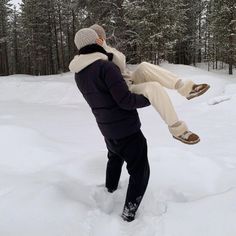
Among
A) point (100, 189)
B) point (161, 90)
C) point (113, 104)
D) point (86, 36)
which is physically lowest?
point (100, 189)

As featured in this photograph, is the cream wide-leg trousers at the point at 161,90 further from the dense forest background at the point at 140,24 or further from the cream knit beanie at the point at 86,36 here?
the dense forest background at the point at 140,24

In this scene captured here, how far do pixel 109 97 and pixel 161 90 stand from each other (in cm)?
49

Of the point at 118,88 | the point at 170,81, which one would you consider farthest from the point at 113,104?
the point at 170,81

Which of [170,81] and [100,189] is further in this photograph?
[100,189]

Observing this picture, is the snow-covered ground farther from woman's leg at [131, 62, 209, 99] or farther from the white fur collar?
the white fur collar

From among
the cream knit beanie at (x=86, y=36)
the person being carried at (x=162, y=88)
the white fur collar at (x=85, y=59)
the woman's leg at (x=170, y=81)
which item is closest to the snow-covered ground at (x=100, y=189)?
the person being carried at (x=162, y=88)

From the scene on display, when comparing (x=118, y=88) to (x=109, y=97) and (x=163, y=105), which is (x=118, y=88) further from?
(x=163, y=105)

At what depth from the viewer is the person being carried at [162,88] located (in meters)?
3.22

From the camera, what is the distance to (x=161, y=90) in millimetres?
3215

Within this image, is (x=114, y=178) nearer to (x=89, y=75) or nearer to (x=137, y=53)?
(x=89, y=75)

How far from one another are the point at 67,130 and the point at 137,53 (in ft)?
47.4

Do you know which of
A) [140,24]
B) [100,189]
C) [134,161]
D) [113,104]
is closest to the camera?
[113,104]

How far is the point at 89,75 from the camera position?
10.7 ft

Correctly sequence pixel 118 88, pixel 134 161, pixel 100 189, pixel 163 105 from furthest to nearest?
pixel 100 189, pixel 134 161, pixel 163 105, pixel 118 88
